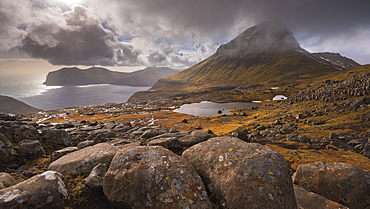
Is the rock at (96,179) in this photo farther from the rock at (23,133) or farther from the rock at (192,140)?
the rock at (23,133)

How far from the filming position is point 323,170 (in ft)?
38.4

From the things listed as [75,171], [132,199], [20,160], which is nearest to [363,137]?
[132,199]

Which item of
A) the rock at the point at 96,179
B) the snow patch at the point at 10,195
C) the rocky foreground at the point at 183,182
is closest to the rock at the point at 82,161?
the rocky foreground at the point at 183,182

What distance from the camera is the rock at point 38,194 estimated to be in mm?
6176

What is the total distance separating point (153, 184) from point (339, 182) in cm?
1302

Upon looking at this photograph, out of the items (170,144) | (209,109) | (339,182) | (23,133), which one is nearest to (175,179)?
(170,144)

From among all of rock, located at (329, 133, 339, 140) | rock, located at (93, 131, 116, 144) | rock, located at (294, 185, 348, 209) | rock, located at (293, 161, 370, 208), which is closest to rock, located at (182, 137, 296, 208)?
rock, located at (294, 185, 348, 209)

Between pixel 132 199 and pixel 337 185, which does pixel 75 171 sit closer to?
pixel 132 199

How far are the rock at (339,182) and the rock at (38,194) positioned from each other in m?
15.7

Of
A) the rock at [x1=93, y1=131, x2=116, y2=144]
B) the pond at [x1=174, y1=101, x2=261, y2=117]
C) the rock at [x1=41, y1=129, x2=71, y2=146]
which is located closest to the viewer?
the rock at [x1=41, y1=129, x2=71, y2=146]

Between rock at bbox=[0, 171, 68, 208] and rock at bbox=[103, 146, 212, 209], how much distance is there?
1.89 meters

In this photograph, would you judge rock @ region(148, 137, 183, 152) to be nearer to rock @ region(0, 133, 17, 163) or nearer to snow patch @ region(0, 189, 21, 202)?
snow patch @ region(0, 189, 21, 202)

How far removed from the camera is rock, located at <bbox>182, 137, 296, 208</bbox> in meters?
6.86

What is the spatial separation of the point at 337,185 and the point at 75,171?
1789cm
